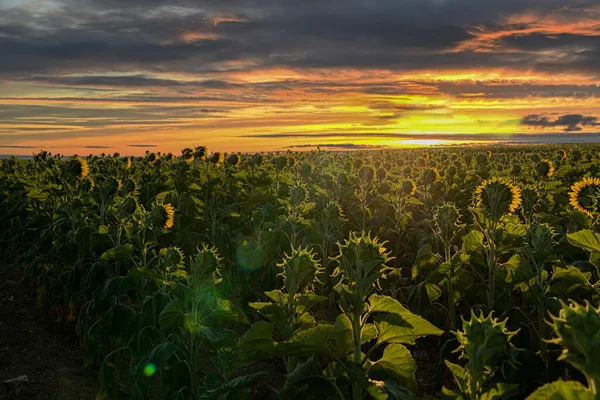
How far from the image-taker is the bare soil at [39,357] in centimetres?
780

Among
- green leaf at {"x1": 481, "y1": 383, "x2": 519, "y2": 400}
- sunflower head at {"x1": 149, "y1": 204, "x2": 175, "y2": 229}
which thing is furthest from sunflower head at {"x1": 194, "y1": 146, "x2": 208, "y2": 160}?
green leaf at {"x1": 481, "y1": 383, "x2": 519, "y2": 400}

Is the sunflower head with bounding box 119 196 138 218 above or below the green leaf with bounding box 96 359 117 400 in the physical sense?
above

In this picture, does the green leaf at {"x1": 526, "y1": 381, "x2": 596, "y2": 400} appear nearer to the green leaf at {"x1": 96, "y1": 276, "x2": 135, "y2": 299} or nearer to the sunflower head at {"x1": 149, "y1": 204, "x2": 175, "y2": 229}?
the green leaf at {"x1": 96, "y1": 276, "x2": 135, "y2": 299}

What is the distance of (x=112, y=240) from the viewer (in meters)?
7.79

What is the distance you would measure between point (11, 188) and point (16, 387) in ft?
31.4

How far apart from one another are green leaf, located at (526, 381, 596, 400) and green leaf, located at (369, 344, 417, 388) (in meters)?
1.37

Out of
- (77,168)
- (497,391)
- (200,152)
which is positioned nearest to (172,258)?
(497,391)

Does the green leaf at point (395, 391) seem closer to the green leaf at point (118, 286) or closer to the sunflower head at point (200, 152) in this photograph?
the green leaf at point (118, 286)

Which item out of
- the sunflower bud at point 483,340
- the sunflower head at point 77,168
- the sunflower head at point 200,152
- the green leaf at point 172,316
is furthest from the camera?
the sunflower head at point 200,152

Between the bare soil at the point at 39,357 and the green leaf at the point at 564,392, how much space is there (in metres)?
6.99

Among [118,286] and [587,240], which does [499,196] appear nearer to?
[587,240]

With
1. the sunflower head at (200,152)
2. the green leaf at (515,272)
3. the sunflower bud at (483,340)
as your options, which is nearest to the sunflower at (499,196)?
the green leaf at (515,272)

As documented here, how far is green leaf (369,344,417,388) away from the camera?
3406 mm

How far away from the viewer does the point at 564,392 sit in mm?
2002
